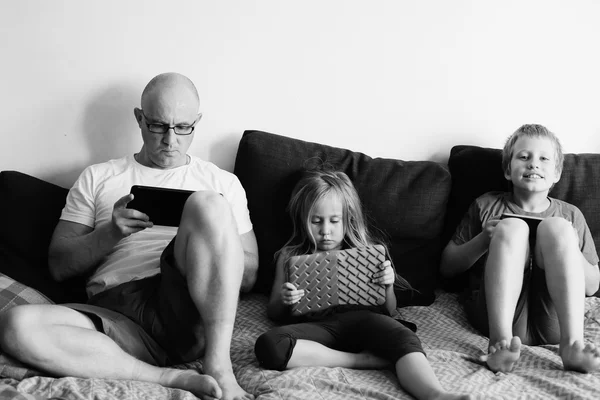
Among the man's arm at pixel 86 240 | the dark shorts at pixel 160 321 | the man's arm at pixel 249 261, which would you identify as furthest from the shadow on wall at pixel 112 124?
the dark shorts at pixel 160 321

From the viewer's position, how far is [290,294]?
184 cm

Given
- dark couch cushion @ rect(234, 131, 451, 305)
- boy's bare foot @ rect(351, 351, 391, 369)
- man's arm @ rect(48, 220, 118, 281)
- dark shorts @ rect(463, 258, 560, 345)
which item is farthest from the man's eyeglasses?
dark shorts @ rect(463, 258, 560, 345)

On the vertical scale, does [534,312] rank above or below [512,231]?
below

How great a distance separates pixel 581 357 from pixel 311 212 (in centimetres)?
83

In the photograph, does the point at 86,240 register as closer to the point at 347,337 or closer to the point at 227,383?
the point at 227,383

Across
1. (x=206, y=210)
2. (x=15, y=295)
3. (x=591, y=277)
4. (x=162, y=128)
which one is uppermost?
(x=162, y=128)

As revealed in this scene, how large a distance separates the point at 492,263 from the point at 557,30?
1159 mm

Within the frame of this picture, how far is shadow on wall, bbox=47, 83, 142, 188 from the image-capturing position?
231cm

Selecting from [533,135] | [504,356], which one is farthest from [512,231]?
[533,135]

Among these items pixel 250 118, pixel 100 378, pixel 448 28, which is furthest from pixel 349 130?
pixel 100 378

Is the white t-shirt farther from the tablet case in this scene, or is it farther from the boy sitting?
the boy sitting

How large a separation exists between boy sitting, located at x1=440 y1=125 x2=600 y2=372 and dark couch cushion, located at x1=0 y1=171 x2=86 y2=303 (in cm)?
118

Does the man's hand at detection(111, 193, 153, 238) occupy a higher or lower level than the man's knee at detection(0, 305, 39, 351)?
higher

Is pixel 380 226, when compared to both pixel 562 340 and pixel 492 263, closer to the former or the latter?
pixel 492 263
